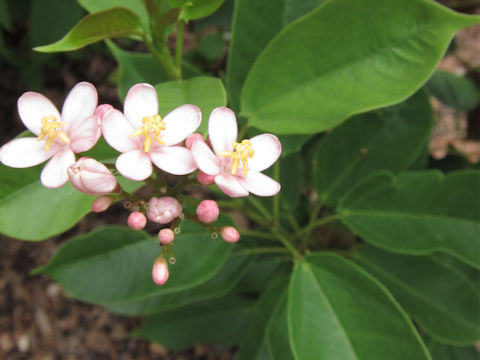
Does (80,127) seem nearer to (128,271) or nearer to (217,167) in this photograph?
(217,167)

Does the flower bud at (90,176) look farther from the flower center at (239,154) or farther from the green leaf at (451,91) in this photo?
the green leaf at (451,91)

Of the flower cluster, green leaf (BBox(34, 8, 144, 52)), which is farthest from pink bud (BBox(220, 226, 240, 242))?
green leaf (BBox(34, 8, 144, 52))

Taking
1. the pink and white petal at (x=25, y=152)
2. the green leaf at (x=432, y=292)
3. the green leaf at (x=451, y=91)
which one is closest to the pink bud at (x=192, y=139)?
the pink and white petal at (x=25, y=152)

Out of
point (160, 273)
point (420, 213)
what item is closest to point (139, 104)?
point (160, 273)

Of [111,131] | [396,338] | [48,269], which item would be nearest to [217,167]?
[111,131]

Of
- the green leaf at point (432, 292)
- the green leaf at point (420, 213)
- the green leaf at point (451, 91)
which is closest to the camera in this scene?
the green leaf at point (420, 213)

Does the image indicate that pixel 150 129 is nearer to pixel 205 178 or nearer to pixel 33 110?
pixel 205 178
